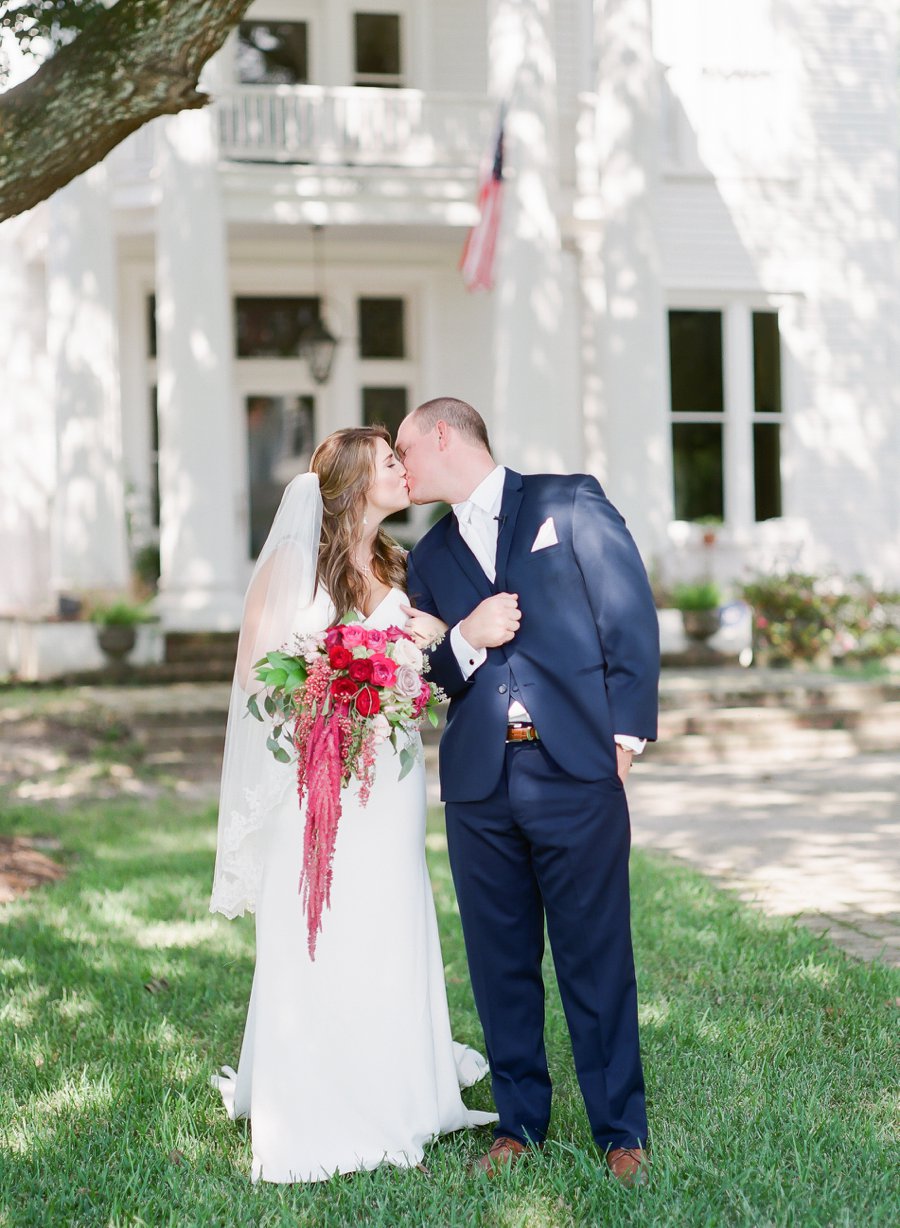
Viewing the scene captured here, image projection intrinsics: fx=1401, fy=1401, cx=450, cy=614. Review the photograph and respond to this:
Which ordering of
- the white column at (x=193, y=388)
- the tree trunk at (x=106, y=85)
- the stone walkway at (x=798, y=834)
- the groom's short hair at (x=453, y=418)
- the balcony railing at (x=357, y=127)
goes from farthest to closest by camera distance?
the balcony railing at (x=357, y=127)
the white column at (x=193, y=388)
the stone walkway at (x=798, y=834)
the tree trunk at (x=106, y=85)
the groom's short hair at (x=453, y=418)

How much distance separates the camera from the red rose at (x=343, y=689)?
3.79 meters

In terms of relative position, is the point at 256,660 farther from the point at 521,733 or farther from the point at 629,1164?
the point at 629,1164

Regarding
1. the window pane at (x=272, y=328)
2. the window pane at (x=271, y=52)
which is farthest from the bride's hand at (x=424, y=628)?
the window pane at (x=271, y=52)

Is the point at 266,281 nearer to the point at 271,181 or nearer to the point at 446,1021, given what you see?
the point at 271,181

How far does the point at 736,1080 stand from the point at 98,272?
12.3 meters

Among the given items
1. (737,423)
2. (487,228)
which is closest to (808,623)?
(737,423)

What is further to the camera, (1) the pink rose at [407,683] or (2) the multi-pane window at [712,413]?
(2) the multi-pane window at [712,413]

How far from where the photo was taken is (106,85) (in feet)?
17.8

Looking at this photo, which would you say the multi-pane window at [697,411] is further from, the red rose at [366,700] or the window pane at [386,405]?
the red rose at [366,700]

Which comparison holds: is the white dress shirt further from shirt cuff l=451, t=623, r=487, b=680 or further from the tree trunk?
the tree trunk

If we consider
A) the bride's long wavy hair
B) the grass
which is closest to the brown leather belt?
the bride's long wavy hair

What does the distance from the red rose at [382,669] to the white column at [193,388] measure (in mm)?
10658

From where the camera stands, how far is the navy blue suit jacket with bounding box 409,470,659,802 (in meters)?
3.77

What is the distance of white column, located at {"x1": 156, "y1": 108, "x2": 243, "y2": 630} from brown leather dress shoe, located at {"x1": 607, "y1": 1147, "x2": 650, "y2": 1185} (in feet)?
36.0
